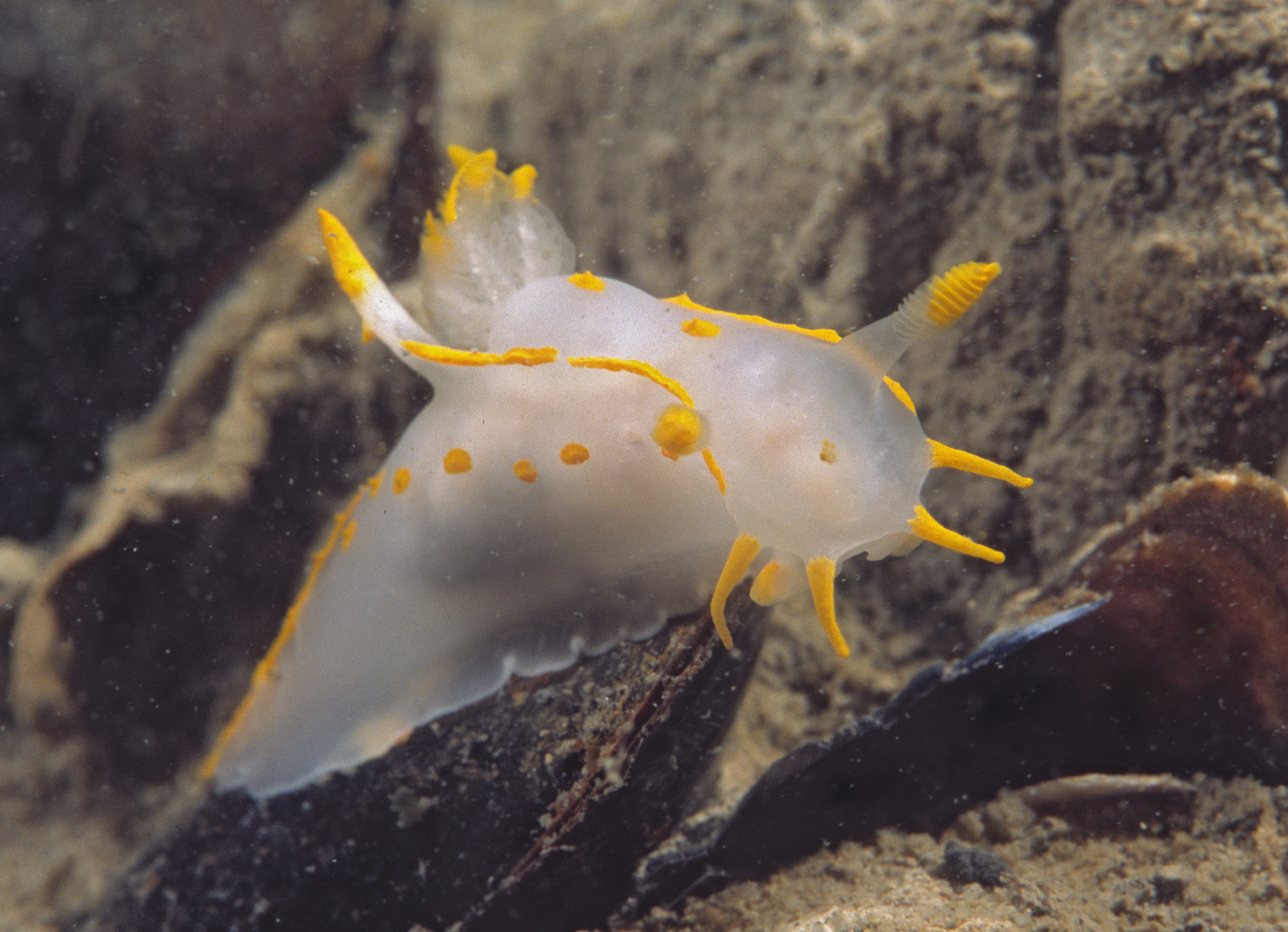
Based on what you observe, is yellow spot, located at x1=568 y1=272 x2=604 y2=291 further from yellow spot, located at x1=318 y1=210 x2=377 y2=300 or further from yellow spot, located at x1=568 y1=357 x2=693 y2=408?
yellow spot, located at x1=318 y1=210 x2=377 y2=300

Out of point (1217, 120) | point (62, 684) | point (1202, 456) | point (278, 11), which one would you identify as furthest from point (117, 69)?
point (1202, 456)

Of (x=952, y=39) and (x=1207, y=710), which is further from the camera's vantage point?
(x=952, y=39)

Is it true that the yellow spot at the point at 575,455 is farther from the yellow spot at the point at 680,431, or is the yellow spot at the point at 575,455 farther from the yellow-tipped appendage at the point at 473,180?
the yellow-tipped appendage at the point at 473,180

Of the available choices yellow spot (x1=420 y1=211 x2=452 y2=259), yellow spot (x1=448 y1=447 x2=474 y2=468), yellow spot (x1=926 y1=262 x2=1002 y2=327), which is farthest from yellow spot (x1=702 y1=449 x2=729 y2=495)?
yellow spot (x1=420 y1=211 x2=452 y2=259)


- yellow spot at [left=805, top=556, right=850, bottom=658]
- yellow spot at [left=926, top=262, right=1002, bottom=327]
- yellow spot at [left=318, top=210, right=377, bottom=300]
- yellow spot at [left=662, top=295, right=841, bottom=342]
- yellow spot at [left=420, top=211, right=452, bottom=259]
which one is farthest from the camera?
yellow spot at [left=420, top=211, right=452, bottom=259]

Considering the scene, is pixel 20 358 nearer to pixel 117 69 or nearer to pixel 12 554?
pixel 12 554
